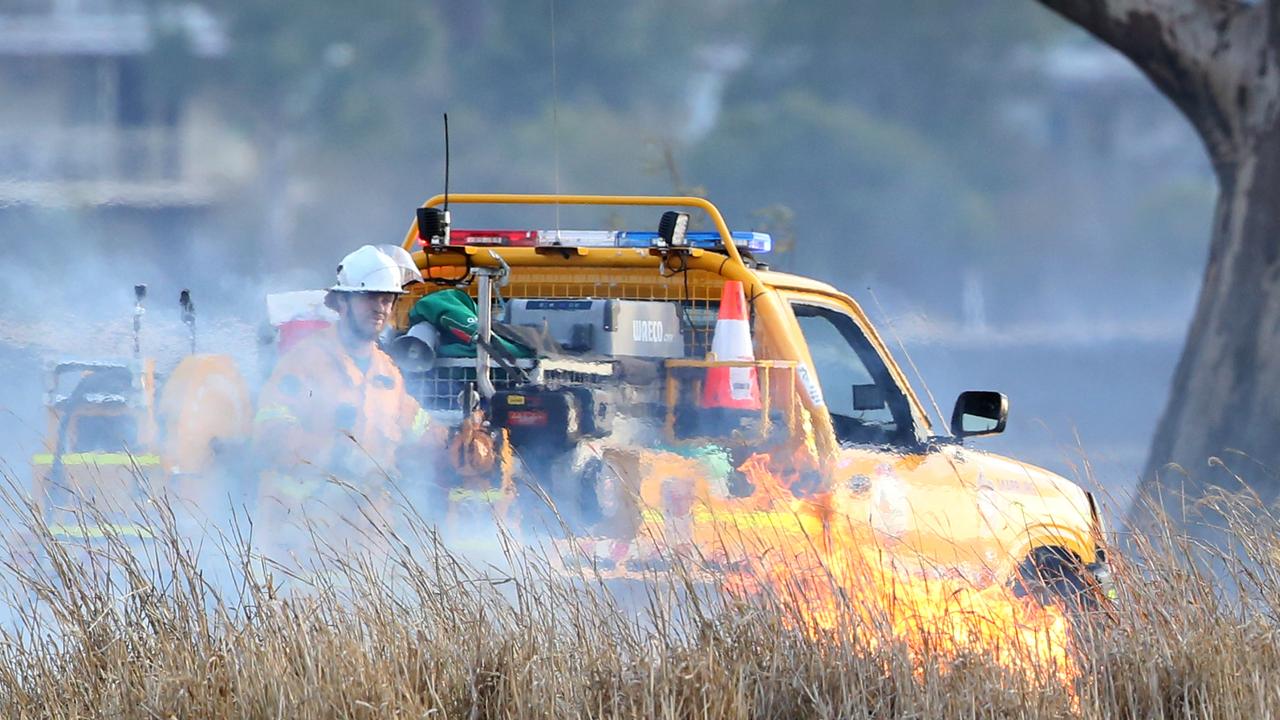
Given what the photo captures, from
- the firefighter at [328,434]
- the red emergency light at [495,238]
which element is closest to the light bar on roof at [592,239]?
the red emergency light at [495,238]

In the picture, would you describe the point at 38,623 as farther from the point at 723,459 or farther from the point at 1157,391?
the point at 1157,391

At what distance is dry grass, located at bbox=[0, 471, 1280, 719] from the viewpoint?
4965mm

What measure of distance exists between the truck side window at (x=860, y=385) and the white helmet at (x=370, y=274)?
4.64 feet

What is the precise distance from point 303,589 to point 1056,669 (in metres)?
2.20

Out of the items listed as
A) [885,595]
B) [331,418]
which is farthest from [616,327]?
[885,595]

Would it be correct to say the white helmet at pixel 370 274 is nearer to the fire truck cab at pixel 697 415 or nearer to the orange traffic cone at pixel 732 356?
the fire truck cab at pixel 697 415

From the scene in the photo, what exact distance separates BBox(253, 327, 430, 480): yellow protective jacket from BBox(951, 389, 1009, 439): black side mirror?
1.95 m

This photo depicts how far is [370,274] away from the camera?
6.31 m

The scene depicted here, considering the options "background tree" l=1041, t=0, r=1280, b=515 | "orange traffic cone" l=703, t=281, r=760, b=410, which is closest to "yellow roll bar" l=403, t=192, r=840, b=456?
"orange traffic cone" l=703, t=281, r=760, b=410

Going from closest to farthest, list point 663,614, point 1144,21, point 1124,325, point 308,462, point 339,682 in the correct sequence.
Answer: point 339,682, point 663,614, point 308,462, point 1144,21, point 1124,325

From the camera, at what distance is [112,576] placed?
5.55 metres

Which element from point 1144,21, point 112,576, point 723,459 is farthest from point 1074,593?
point 1144,21

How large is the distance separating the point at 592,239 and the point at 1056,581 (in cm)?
209

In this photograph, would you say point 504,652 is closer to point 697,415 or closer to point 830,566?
point 830,566
